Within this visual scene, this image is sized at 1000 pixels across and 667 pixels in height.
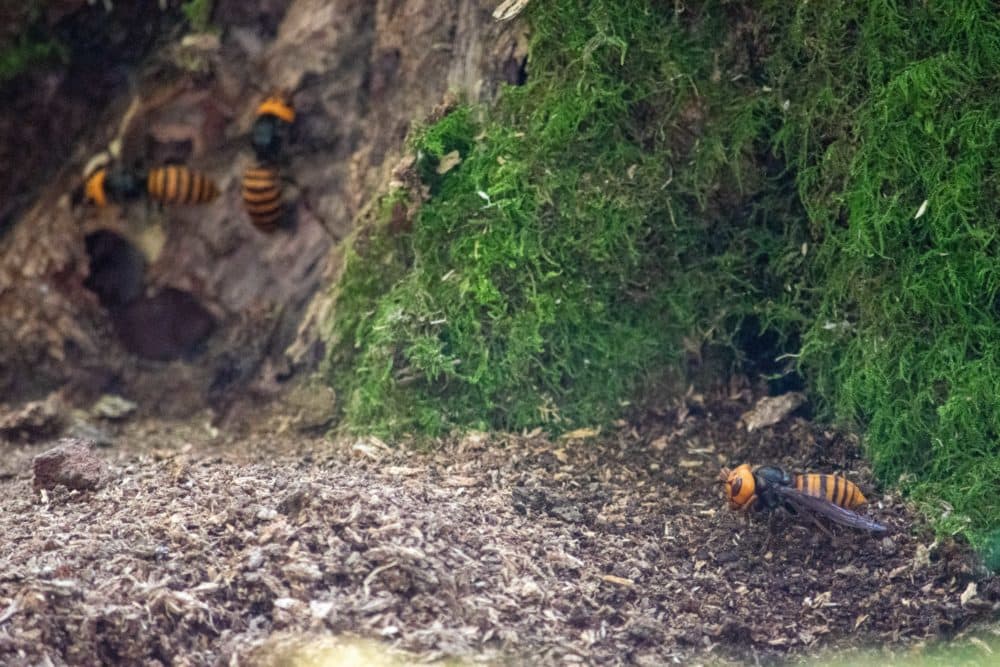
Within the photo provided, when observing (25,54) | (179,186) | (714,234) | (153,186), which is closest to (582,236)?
(714,234)

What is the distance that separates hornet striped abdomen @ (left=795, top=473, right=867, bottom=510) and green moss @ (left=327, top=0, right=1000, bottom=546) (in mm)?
250

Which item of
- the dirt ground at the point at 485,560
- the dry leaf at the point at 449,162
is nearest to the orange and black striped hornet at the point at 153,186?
the dry leaf at the point at 449,162

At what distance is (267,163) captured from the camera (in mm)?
5176

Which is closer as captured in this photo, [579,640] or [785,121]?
[579,640]

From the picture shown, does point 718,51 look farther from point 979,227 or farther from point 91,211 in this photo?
point 91,211

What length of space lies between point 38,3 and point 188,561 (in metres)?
3.62

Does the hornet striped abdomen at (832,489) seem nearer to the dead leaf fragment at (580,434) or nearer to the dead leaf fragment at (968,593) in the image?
the dead leaf fragment at (968,593)

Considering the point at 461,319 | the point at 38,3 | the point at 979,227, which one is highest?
the point at 38,3

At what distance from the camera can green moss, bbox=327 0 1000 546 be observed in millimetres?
3527

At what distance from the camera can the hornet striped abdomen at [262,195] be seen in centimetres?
505

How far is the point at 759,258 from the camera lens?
13.4 ft

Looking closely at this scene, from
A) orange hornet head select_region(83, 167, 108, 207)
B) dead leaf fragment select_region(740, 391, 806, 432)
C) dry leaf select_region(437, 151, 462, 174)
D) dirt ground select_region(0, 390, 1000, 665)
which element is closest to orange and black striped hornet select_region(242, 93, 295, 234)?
orange hornet head select_region(83, 167, 108, 207)

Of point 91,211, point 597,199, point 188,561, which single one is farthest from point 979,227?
point 91,211

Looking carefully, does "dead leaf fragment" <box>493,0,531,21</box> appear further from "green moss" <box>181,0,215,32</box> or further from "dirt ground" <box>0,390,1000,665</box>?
"green moss" <box>181,0,215,32</box>
